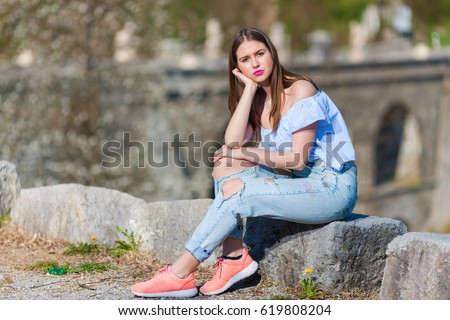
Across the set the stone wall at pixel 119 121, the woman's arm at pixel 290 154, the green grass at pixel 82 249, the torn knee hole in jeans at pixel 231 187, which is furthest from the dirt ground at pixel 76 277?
the stone wall at pixel 119 121

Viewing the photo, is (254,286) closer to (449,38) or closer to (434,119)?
(434,119)

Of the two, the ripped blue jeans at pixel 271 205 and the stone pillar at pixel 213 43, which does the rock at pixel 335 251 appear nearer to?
the ripped blue jeans at pixel 271 205

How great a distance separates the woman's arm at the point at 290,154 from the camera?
4.78m

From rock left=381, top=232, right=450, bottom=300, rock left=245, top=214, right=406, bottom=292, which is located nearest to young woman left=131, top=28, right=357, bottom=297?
rock left=245, top=214, right=406, bottom=292

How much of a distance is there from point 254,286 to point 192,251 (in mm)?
501

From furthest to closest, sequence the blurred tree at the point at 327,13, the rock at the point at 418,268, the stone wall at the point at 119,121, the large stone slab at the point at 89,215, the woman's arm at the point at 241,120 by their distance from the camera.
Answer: the blurred tree at the point at 327,13 → the stone wall at the point at 119,121 → the large stone slab at the point at 89,215 → the woman's arm at the point at 241,120 → the rock at the point at 418,268

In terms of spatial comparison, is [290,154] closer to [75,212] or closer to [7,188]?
[75,212]

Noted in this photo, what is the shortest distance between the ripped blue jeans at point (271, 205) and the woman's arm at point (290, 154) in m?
0.08

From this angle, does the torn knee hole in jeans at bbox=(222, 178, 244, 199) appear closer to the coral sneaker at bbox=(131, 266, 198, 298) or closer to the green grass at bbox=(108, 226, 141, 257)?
the coral sneaker at bbox=(131, 266, 198, 298)

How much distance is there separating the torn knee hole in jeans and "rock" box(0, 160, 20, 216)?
7.28ft

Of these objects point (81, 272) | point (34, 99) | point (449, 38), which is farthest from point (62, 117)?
point (449, 38)

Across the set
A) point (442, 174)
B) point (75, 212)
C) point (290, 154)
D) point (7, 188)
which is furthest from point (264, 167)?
point (442, 174)

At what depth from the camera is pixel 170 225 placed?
5648 millimetres

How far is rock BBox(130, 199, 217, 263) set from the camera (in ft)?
18.3
